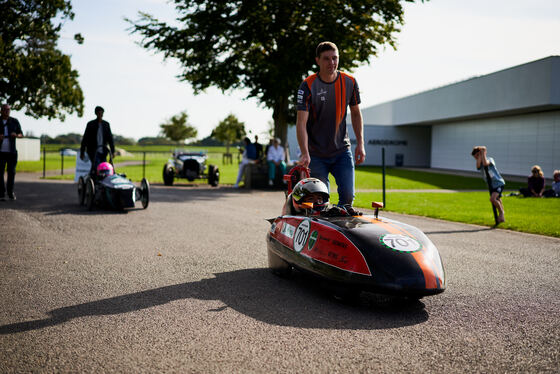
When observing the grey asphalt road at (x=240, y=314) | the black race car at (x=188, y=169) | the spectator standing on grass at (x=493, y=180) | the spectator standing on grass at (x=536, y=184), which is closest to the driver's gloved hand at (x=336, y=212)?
the grey asphalt road at (x=240, y=314)

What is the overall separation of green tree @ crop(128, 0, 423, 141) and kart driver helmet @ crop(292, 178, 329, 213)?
48.4 ft

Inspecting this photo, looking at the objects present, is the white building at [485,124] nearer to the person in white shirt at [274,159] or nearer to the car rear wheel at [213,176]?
the person in white shirt at [274,159]

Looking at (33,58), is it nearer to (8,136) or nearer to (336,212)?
(8,136)

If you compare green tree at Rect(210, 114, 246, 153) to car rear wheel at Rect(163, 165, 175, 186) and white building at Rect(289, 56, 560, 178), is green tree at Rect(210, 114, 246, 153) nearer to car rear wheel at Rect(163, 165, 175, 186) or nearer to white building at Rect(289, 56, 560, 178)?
white building at Rect(289, 56, 560, 178)

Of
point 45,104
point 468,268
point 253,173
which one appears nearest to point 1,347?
point 468,268

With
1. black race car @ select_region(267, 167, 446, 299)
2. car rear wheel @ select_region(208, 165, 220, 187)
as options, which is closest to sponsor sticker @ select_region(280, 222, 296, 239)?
black race car @ select_region(267, 167, 446, 299)

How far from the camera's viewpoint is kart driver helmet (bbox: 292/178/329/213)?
4.92 metres

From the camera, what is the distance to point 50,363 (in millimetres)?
2928

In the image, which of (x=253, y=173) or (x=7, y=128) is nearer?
(x=7, y=128)

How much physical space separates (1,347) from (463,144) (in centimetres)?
4005

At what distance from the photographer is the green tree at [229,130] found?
61.8 metres

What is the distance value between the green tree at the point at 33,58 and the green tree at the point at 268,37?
1386 cm

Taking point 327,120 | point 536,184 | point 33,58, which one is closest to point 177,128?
point 33,58

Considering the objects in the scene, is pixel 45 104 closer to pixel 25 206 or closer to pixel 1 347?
pixel 25 206
